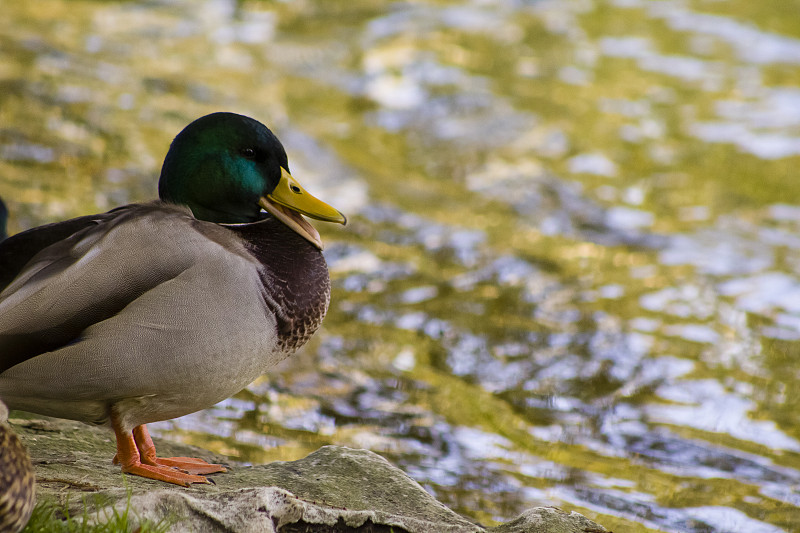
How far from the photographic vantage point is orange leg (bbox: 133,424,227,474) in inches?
143

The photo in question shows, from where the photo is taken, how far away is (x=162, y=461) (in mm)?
3652

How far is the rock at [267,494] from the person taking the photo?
2.96 m

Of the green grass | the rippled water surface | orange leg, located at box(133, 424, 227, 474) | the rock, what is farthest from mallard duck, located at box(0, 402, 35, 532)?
the rippled water surface

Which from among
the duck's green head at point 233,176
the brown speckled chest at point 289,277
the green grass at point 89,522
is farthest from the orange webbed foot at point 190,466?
the duck's green head at point 233,176

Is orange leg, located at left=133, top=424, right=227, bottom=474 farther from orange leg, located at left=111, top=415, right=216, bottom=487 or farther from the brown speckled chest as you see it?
the brown speckled chest

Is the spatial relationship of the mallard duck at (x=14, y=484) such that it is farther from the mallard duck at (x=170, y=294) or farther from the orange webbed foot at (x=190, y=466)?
the orange webbed foot at (x=190, y=466)

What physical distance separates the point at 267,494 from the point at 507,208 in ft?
21.5

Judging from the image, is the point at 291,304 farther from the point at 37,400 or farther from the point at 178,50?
the point at 178,50

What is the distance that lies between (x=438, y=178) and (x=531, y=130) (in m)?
1.63

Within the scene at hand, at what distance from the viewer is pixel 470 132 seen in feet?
36.0

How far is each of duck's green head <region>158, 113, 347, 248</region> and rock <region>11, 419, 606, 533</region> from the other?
0.85 meters

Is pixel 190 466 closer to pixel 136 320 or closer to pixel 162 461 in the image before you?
pixel 162 461

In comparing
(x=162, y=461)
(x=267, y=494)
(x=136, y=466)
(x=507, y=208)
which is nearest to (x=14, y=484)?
(x=267, y=494)

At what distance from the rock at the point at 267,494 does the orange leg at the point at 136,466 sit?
32mm
